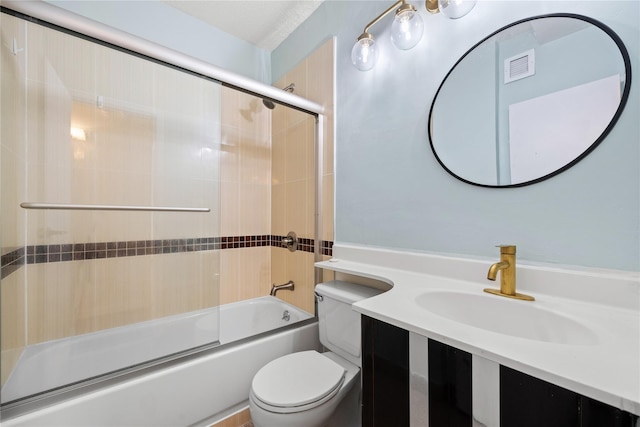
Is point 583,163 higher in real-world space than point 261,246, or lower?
higher

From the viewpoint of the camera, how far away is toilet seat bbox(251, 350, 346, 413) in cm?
92

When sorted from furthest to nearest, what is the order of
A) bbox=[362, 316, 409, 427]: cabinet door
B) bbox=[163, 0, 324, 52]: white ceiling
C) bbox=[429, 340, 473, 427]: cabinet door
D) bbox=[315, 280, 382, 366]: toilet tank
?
bbox=[163, 0, 324, 52]: white ceiling
bbox=[315, 280, 382, 366]: toilet tank
bbox=[362, 316, 409, 427]: cabinet door
bbox=[429, 340, 473, 427]: cabinet door

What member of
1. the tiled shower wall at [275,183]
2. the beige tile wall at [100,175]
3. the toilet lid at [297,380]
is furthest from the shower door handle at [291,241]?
the toilet lid at [297,380]

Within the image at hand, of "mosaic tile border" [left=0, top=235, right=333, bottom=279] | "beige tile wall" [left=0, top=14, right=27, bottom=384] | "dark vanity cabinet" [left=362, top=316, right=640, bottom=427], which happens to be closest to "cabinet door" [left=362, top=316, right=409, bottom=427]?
"dark vanity cabinet" [left=362, top=316, right=640, bottom=427]

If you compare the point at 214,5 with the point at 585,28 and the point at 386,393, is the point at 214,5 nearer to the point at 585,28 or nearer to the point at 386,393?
the point at 585,28

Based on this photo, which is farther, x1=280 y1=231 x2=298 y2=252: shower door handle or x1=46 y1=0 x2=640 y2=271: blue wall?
x1=280 y1=231 x2=298 y2=252: shower door handle

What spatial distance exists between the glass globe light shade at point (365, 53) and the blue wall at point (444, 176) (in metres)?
0.05

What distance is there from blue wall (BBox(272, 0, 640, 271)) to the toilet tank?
266 mm

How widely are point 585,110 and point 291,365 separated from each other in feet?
4.50

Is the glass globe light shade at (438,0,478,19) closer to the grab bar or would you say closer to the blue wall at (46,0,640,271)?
the blue wall at (46,0,640,271)

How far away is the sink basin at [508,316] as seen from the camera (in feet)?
2.16

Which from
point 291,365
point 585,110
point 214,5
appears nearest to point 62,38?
point 214,5

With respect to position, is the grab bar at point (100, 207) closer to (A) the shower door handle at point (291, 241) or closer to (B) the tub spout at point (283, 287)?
(A) the shower door handle at point (291, 241)

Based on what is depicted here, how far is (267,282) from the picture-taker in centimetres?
209
